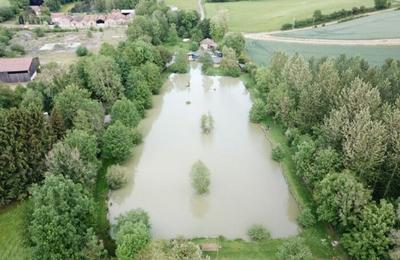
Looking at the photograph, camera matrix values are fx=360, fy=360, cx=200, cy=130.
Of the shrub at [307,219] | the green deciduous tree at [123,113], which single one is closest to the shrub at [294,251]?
the shrub at [307,219]

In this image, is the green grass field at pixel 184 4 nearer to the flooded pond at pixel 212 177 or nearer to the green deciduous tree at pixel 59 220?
the flooded pond at pixel 212 177

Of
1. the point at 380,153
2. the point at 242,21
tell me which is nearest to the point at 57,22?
the point at 242,21

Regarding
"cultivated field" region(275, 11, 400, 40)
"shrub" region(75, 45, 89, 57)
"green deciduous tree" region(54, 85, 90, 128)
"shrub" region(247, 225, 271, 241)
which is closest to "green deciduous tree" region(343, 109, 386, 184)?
"shrub" region(247, 225, 271, 241)

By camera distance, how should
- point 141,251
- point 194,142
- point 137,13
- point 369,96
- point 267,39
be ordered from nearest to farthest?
1. point 141,251
2. point 369,96
3. point 194,142
4. point 267,39
5. point 137,13

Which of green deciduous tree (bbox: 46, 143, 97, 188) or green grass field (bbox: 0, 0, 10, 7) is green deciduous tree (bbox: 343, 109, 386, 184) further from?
green grass field (bbox: 0, 0, 10, 7)

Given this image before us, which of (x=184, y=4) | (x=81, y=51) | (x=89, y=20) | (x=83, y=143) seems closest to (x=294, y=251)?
(x=83, y=143)

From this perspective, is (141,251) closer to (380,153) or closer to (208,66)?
(380,153)
